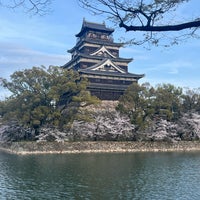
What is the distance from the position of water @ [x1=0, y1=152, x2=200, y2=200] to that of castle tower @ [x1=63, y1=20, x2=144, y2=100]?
18.7m

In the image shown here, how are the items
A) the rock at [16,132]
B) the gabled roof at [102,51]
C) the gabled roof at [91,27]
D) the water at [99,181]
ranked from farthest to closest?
the gabled roof at [91,27], the gabled roof at [102,51], the rock at [16,132], the water at [99,181]

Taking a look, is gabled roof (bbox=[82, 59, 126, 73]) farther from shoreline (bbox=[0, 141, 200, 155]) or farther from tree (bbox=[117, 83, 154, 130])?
shoreline (bbox=[0, 141, 200, 155])

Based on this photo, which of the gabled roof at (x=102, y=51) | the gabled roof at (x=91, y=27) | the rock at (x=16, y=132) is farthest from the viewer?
the gabled roof at (x=91, y=27)

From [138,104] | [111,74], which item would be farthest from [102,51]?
[138,104]

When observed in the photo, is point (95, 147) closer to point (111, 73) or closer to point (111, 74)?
point (111, 74)

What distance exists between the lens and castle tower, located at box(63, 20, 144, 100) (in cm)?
3647

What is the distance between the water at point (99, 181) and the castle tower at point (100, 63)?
1865 centimetres

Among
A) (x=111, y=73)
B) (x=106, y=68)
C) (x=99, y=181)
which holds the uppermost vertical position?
(x=106, y=68)

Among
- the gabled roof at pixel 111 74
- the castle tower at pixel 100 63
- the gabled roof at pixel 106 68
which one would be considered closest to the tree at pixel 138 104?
the castle tower at pixel 100 63

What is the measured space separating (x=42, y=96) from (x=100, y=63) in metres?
12.7

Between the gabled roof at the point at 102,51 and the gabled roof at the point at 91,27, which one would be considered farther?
the gabled roof at the point at 91,27

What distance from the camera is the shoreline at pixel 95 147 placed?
2652 cm

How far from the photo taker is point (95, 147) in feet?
93.6

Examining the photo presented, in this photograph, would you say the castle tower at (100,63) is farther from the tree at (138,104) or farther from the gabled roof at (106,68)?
the tree at (138,104)
